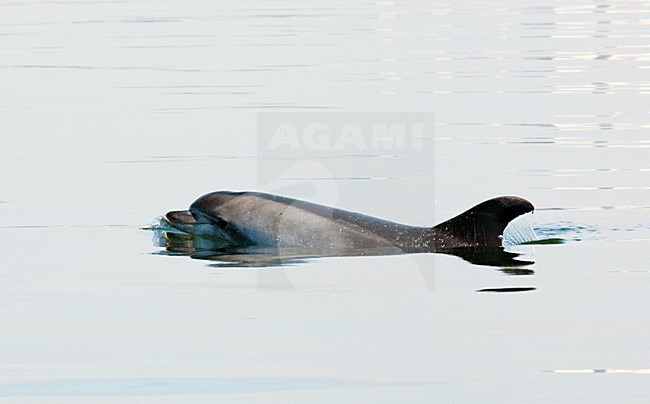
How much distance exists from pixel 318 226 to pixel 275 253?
0.57m

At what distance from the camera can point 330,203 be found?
55.8 feet

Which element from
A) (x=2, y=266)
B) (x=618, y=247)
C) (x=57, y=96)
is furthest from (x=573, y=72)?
(x=2, y=266)

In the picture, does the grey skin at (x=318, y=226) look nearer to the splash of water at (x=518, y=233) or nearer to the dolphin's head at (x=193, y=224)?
the dolphin's head at (x=193, y=224)

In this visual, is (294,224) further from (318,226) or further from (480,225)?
(480,225)

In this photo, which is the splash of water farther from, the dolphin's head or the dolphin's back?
the dolphin's head

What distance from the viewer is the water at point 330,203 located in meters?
9.86

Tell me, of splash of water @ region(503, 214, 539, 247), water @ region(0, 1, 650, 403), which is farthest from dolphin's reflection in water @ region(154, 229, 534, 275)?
splash of water @ region(503, 214, 539, 247)

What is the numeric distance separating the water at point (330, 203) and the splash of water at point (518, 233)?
18 centimetres

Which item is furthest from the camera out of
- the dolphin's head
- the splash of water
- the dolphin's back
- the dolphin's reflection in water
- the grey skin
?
the dolphin's head

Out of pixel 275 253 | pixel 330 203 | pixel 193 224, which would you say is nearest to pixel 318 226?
pixel 275 253

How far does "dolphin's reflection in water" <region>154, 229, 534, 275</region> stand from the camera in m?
13.6

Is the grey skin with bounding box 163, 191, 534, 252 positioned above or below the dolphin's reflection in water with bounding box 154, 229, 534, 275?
above

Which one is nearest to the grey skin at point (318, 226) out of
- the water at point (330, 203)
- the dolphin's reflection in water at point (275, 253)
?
the dolphin's reflection in water at point (275, 253)

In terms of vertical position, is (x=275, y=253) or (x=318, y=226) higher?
(x=318, y=226)
